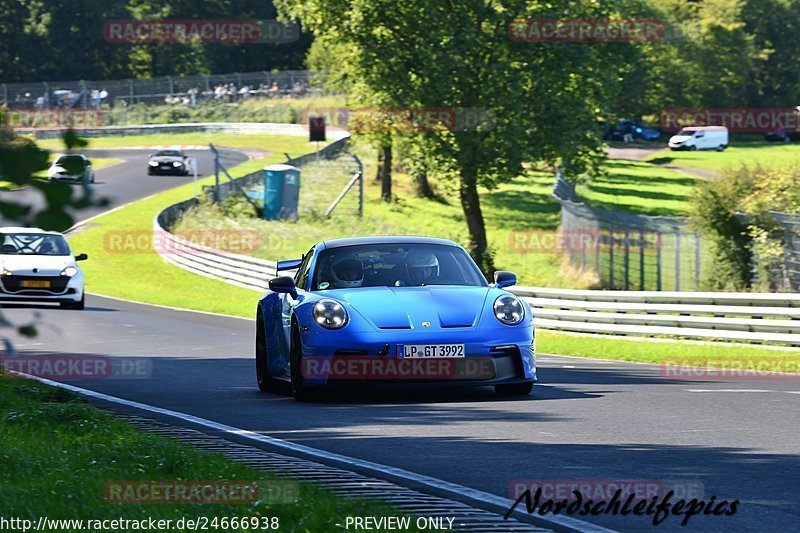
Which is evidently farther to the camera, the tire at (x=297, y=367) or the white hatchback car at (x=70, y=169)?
the tire at (x=297, y=367)

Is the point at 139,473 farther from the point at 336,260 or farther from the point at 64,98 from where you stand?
the point at 64,98

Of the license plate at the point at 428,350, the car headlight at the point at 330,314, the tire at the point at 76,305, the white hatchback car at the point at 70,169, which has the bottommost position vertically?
the tire at the point at 76,305

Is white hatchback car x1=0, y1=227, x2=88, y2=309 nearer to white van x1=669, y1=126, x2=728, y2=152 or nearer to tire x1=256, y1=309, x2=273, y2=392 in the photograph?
tire x1=256, y1=309, x2=273, y2=392

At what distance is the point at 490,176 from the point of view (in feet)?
131

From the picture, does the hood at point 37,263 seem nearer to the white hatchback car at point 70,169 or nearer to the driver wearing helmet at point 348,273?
the driver wearing helmet at point 348,273

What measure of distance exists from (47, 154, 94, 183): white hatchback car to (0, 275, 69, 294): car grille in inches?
841

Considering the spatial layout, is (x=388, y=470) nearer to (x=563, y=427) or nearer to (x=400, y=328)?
(x=563, y=427)

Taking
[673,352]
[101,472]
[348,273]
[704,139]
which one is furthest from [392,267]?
[704,139]

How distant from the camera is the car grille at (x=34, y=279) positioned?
2575 centimetres

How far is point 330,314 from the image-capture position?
36.9ft

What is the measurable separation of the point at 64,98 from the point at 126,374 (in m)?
80.8

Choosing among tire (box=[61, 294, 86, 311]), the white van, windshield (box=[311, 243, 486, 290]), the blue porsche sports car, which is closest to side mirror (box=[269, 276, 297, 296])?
the blue porsche sports car

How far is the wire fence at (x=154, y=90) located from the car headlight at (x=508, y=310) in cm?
7770

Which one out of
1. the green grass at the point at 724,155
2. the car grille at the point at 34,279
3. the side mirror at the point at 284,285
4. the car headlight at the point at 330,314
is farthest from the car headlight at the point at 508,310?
the green grass at the point at 724,155
